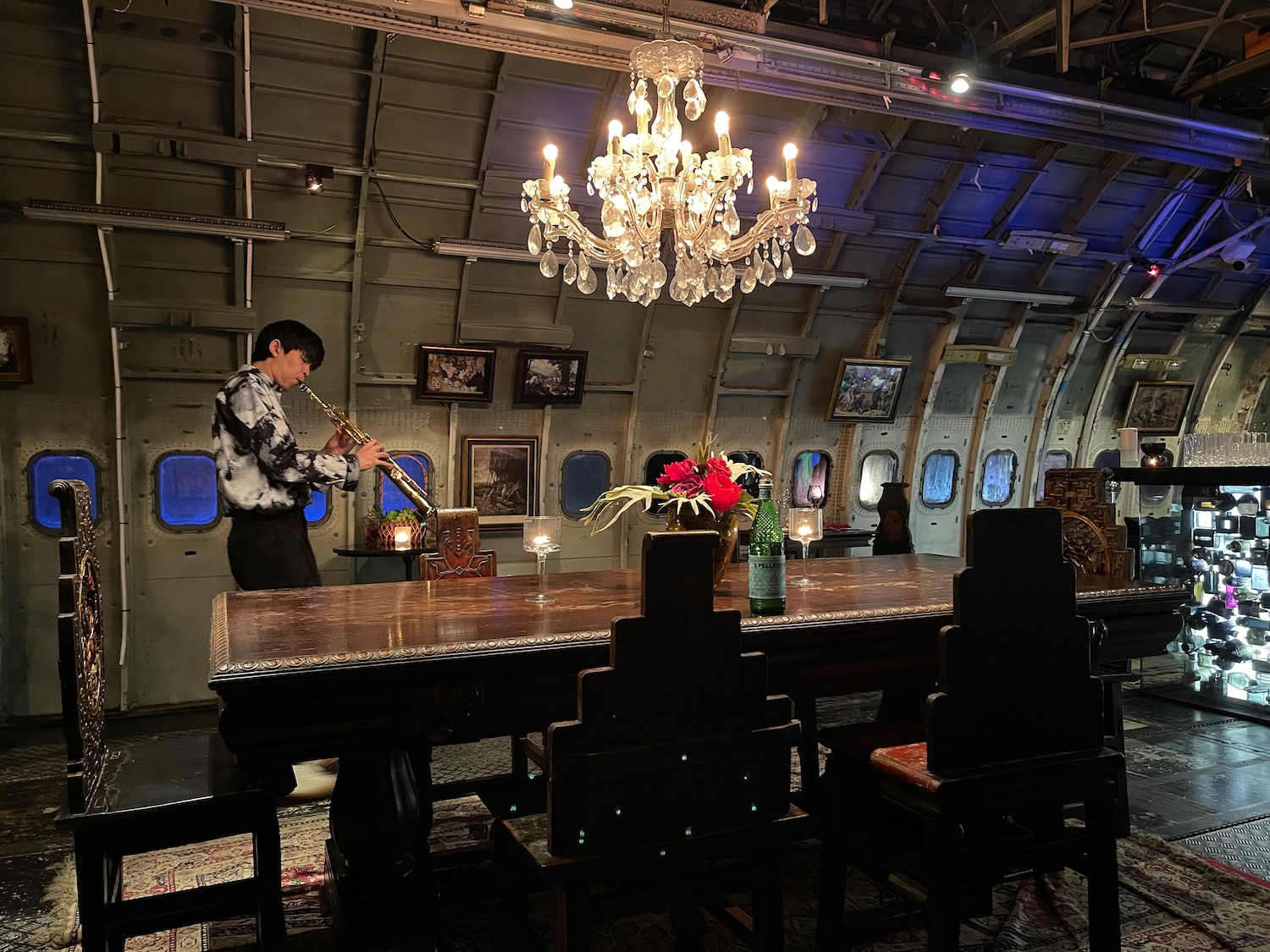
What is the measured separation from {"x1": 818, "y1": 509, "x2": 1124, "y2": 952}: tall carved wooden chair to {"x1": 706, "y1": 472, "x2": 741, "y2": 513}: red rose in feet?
3.14

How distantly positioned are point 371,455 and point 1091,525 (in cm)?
327

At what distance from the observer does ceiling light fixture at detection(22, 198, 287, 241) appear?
5.66 metres

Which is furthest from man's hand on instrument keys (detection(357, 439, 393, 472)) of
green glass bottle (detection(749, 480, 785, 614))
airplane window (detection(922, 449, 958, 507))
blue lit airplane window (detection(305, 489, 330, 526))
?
airplane window (detection(922, 449, 958, 507))

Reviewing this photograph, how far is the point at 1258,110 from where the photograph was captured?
8492mm

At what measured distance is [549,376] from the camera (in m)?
→ 7.60

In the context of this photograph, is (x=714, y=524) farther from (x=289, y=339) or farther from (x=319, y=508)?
(x=319, y=508)

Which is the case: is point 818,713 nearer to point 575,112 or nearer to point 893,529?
point 893,529

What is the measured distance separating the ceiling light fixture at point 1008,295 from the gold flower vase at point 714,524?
21.5 feet

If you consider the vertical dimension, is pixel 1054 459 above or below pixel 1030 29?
below

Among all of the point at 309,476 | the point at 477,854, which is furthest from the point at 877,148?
the point at 477,854

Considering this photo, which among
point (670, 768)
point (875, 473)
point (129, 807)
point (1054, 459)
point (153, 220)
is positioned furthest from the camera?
point (1054, 459)

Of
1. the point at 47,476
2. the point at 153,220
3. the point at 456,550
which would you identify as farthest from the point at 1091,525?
the point at 47,476

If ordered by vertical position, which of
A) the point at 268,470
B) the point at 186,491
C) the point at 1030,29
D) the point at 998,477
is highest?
the point at 1030,29

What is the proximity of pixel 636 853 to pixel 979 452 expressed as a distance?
9043 mm
